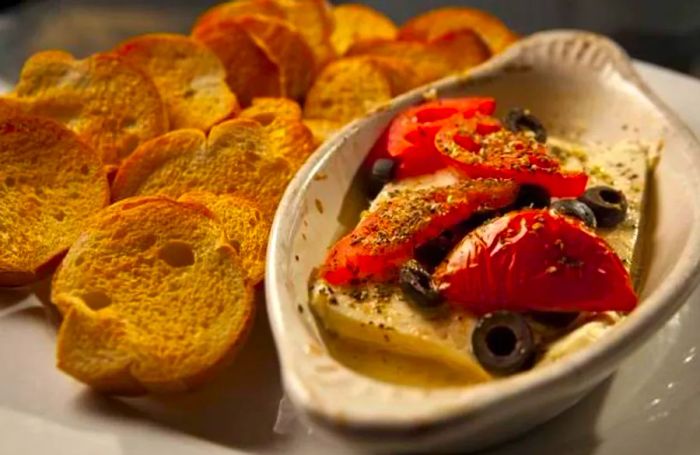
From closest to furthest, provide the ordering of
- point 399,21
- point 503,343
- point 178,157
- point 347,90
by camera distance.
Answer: point 503,343
point 178,157
point 347,90
point 399,21

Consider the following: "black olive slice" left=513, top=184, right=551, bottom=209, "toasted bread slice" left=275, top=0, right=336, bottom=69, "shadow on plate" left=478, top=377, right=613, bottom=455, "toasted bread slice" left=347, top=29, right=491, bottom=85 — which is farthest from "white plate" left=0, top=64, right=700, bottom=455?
"toasted bread slice" left=275, top=0, right=336, bottom=69

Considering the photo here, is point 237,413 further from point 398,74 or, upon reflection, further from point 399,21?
point 399,21

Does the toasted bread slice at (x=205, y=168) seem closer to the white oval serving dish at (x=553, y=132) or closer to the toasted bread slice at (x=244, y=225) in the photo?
the toasted bread slice at (x=244, y=225)

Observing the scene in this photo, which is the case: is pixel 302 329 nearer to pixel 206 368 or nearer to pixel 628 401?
pixel 206 368

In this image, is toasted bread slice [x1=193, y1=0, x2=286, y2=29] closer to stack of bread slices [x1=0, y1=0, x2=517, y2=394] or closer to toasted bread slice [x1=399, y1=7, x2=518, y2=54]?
stack of bread slices [x1=0, y1=0, x2=517, y2=394]

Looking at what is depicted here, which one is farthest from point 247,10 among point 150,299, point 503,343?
point 503,343

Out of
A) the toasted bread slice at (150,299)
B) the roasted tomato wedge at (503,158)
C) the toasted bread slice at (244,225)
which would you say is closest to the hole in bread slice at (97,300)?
the toasted bread slice at (150,299)

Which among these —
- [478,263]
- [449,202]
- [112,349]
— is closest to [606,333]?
[478,263]
